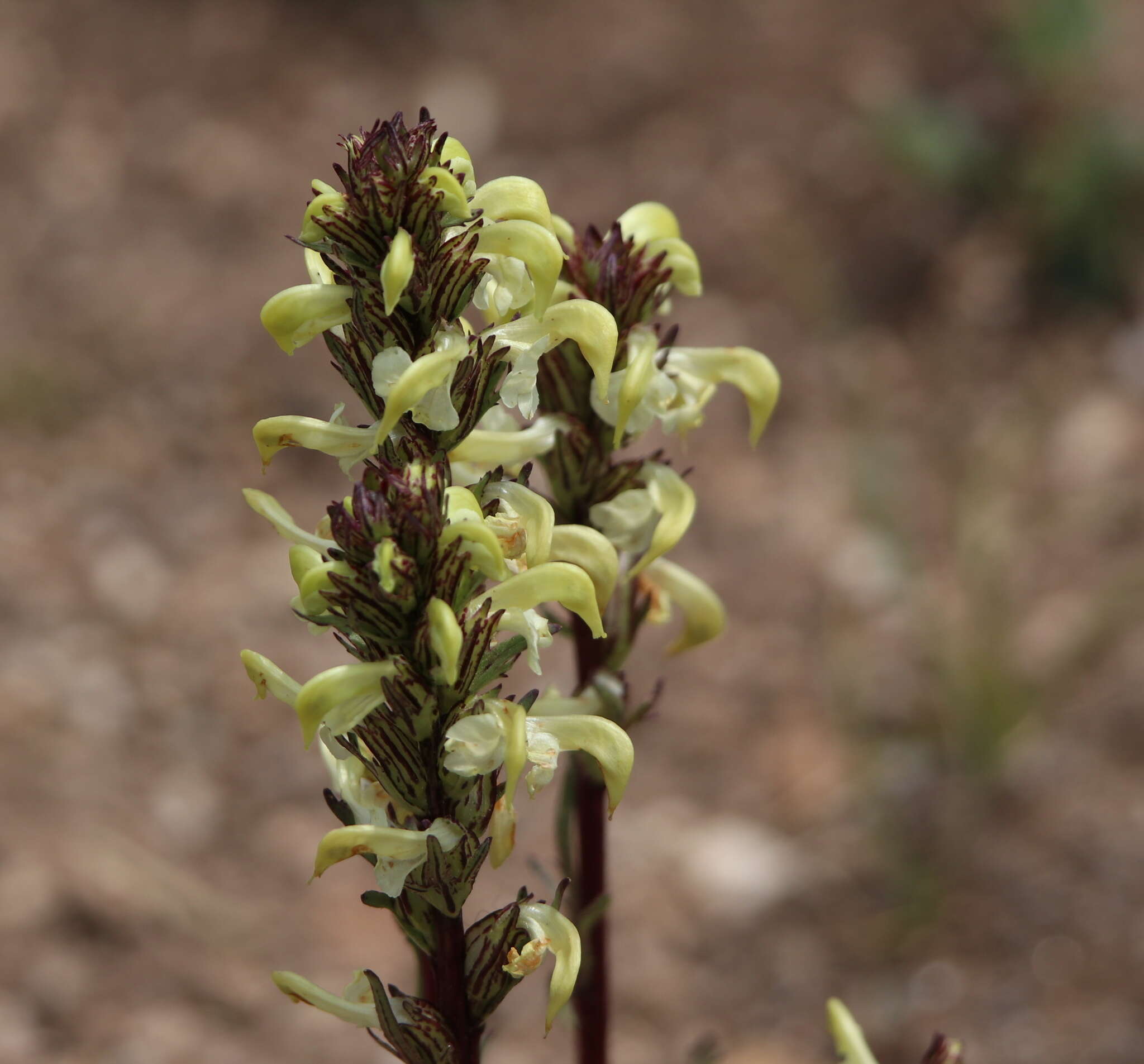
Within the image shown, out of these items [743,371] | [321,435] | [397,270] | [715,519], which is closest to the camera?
[397,270]

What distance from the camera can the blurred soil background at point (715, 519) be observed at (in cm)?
290

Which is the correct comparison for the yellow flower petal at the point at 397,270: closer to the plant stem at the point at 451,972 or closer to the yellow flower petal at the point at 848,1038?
the plant stem at the point at 451,972

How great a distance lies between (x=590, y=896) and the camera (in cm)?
147

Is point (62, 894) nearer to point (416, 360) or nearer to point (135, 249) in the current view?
point (416, 360)

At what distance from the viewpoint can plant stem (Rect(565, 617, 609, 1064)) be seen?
57.3 inches

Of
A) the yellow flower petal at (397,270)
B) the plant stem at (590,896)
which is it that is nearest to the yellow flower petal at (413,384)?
the yellow flower petal at (397,270)

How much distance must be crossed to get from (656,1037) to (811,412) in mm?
2265

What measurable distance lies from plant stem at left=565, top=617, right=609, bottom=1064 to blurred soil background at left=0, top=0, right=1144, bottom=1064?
1.34 m

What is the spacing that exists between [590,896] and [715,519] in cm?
283

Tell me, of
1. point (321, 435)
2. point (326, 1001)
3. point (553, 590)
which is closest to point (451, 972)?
point (326, 1001)

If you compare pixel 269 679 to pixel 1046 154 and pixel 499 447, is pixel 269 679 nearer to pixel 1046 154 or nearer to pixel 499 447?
pixel 499 447

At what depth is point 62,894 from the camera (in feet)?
8.97

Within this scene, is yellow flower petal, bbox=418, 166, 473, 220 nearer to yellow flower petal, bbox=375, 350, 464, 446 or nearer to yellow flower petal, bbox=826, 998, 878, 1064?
yellow flower petal, bbox=375, 350, 464, 446

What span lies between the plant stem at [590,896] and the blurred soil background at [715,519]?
134cm
